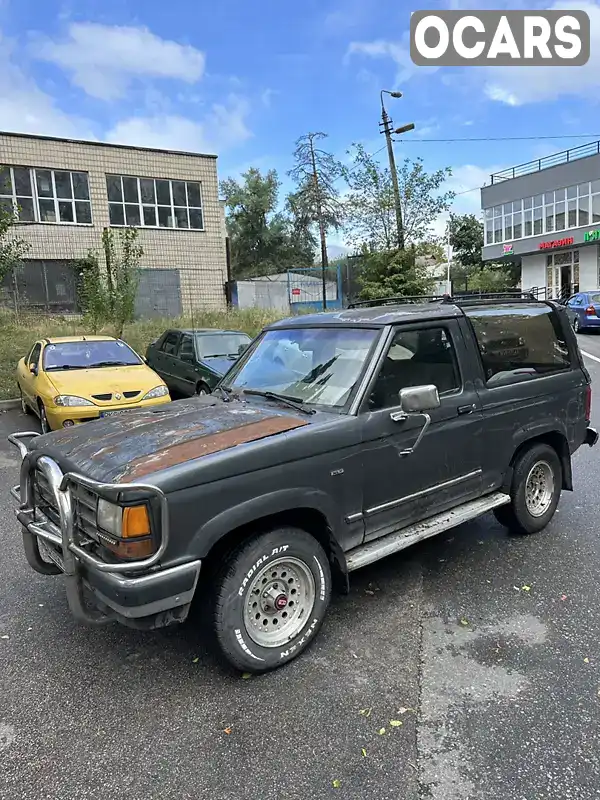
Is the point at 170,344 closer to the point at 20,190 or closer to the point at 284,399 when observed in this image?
the point at 284,399

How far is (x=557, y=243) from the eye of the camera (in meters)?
39.9

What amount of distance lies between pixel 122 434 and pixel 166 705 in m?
1.43

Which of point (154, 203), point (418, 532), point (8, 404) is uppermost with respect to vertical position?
point (154, 203)

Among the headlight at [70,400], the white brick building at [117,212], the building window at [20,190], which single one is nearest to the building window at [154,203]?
the white brick building at [117,212]

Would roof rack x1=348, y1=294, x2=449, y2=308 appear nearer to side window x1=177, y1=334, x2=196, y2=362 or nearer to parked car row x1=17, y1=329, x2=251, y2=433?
parked car row x1=17, y1=329, x2=251, y2=433

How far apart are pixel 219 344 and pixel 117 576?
8.47 metres

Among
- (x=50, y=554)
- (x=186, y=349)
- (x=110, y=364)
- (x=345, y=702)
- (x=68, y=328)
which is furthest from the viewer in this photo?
(x=68, y=328)

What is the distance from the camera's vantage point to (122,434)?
11.0ft

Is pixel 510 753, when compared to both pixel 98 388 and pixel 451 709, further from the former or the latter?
pixel 98 388

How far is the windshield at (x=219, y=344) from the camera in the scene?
10.6 m

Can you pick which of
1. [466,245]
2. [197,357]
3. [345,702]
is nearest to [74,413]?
[197,357]

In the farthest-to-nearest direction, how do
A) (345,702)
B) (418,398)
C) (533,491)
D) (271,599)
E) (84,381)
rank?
(84,381), (533,491), (418,398), (271,599), (345,702)

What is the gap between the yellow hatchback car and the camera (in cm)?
771

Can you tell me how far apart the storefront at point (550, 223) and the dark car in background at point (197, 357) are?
31039mm
